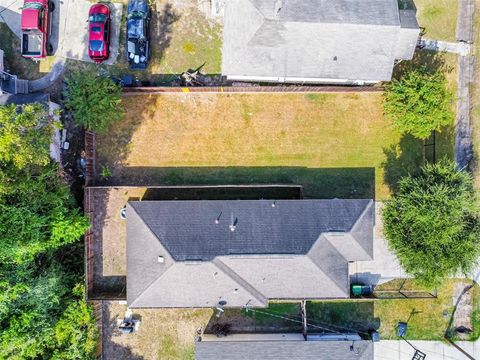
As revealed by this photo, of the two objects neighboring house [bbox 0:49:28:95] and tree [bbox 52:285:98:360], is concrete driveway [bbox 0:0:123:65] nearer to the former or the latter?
neighboring house [bbox 0:49:28:95]

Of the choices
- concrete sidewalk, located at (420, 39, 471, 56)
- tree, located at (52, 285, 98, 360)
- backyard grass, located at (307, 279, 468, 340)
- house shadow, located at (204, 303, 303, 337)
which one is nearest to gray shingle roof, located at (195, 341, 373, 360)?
house shadow, located at (204, 303, 303, 337)

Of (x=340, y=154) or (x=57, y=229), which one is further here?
(x=340, y=154)

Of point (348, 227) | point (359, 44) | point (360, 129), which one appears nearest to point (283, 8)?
point (359, 44)

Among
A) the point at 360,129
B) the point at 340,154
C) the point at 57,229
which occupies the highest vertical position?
the point at 360,129

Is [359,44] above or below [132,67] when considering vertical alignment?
above

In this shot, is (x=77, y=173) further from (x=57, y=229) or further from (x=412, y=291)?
(x=412, y=291)

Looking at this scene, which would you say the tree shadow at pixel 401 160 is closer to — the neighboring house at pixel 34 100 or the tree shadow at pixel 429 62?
the tree shadow at pixel 429 62

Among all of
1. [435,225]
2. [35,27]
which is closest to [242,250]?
[435,225]

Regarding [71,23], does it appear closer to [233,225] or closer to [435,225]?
[233,225]
